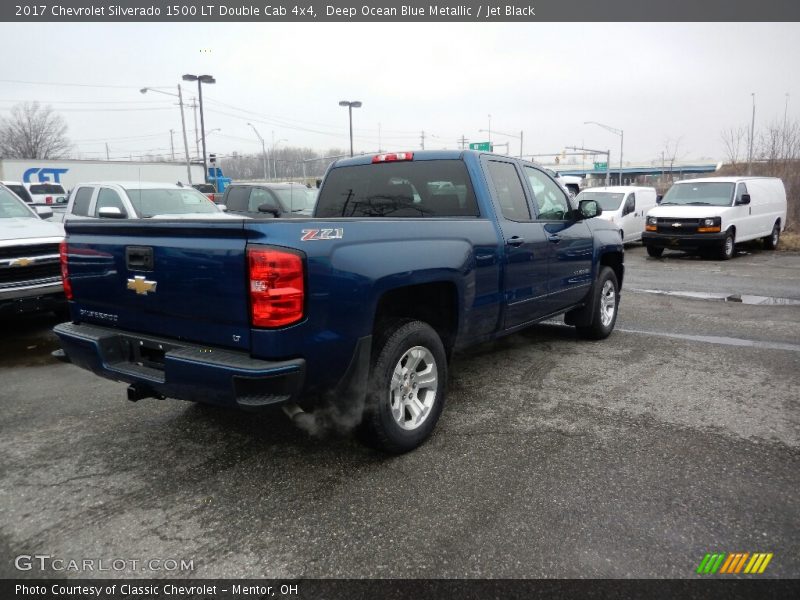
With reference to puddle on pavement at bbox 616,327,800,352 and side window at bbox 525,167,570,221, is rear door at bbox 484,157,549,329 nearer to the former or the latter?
side window at bbox 525,167,570,221

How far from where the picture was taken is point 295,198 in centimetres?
1373

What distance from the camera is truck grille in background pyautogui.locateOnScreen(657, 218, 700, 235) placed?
573 inches

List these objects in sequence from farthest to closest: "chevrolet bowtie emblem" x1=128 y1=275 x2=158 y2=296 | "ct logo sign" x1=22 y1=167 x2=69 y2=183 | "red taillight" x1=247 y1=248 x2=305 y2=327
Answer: "ct logo sign" x1=22 y1=167 x2=69 y2=183 → "chevrolet bowtie emblem" x1=128 y1=275 x2=158 y2=296 → "red taillight" x1=247 y1=248 x2=305 y2=327

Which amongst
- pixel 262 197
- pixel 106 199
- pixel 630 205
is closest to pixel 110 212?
pixel 106 199

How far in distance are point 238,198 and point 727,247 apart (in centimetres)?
1210

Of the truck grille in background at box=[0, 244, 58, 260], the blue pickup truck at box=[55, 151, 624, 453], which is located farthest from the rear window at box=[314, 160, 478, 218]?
the truck grille in background at box=[0, 244, 58, 260]

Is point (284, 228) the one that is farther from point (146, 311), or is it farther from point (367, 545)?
point (367, 545)

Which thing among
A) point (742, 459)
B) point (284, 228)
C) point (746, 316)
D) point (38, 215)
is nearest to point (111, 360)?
point (284, 228)

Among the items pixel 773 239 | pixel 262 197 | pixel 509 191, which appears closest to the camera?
pixel 509 191

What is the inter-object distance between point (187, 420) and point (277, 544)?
180 centimetres

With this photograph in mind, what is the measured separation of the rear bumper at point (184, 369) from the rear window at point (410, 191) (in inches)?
78.1

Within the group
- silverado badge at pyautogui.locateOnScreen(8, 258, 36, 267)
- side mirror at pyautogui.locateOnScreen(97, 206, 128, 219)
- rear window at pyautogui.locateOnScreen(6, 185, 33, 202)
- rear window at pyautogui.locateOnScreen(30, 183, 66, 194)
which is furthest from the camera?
rear window at pyautogui.locateOnScreen(30, 183, 66, 194)

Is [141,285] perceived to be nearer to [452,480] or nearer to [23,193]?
[452,480]

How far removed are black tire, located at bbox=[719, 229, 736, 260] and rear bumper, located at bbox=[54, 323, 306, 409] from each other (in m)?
14.5
